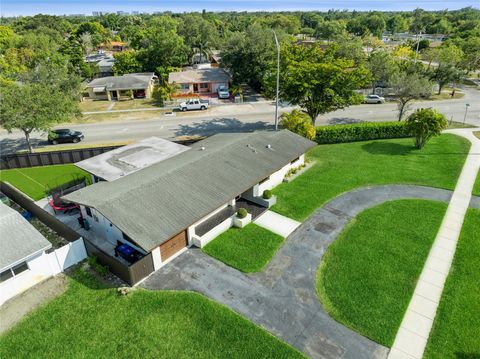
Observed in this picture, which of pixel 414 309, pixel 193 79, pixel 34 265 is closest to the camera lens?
pixel 414 309

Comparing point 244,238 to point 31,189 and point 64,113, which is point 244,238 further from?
point 64,113

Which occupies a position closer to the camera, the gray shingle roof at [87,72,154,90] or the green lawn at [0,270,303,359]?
the green lawn at [0,270,303,359]

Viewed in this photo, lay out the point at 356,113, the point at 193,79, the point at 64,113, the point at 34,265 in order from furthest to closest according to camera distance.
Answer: the point at 193,79
the point at 356,113
the point at 64,113
the point at 34,265

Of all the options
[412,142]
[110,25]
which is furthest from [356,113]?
[110,25]

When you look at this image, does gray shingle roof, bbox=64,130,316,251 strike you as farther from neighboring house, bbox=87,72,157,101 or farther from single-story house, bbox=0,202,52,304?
neighboring house, bbox=87,72,157,101

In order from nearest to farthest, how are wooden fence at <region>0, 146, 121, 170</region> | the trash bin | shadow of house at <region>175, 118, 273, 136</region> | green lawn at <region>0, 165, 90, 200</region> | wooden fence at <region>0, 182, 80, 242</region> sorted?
1. wooden fence at <region>0, 182, 80, 242</region>
2. the trash bin
3. green lawn at <region>0, 165, 90, 200</region>
4. wooden fence at <region>0, 146, 121, 170</region>
5. shadow of house at <region>175, 118, 273, 136</region>

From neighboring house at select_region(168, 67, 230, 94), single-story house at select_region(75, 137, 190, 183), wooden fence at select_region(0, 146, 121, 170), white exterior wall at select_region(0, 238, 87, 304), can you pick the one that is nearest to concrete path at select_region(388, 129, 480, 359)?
white exterior wall at select_region(0, 238, 87, 304)

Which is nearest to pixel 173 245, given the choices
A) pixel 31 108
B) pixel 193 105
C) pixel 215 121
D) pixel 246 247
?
pixel 246 247
